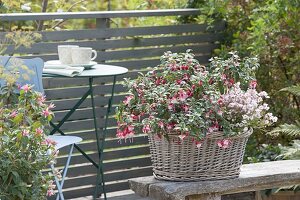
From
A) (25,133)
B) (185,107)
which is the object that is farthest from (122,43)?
(25,133)

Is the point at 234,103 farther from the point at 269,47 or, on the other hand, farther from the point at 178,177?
the point at 269,47

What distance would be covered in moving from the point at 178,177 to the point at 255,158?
1.46m

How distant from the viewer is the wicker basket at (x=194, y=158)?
387cm

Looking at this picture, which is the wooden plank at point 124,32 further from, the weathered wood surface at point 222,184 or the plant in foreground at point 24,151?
the weathered wood surface at point 222,184

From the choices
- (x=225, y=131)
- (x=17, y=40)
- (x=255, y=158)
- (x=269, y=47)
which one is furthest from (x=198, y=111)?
(x=269, y=47)

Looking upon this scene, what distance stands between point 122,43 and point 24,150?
236cm

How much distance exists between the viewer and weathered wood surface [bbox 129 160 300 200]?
12.5ft

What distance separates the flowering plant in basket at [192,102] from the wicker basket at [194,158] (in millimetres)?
51

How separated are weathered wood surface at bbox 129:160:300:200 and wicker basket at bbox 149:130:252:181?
0.04 m

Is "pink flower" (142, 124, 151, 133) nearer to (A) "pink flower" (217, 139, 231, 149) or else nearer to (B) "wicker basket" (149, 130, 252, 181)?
(B) "wicker basket" (149, 130, 252, 181)

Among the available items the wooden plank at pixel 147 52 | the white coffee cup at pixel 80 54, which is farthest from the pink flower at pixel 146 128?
the wooden plank at pixel 147 52

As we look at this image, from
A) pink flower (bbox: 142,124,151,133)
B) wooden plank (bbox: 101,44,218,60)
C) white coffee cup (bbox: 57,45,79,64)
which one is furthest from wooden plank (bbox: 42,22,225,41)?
pink flower (bbox: 142,124,151,133)

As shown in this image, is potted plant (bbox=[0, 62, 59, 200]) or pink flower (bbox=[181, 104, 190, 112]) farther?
pink flower (bbox=[181, 104, 190, 112])

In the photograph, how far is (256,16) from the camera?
18.9ft
